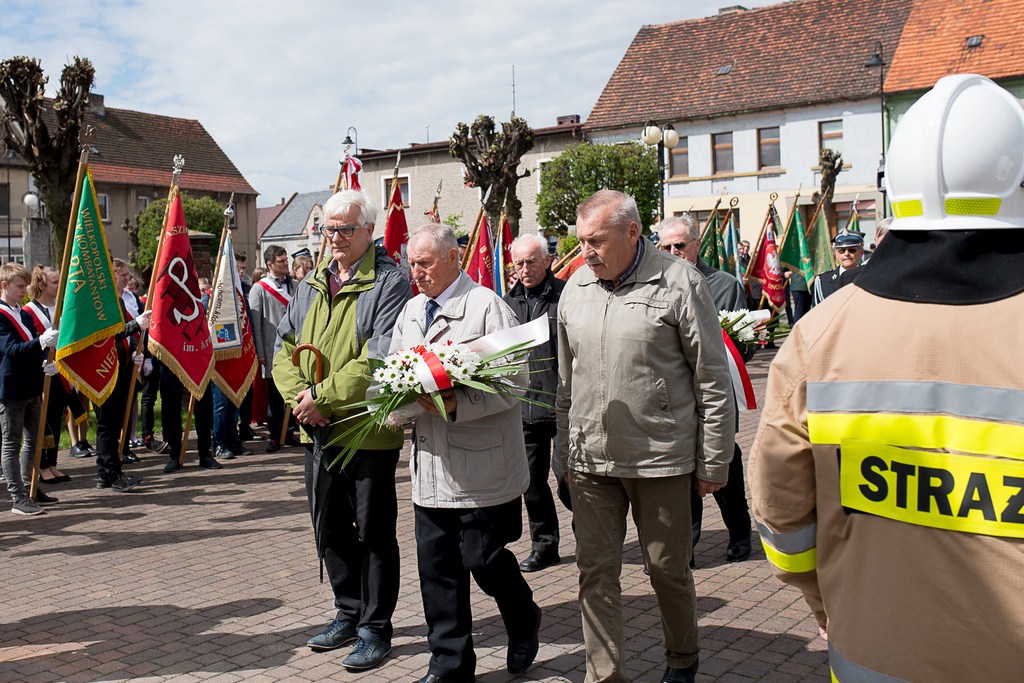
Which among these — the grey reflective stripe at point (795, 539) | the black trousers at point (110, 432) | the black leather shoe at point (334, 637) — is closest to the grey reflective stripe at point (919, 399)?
the grey reflective stripe at point (795, 539)

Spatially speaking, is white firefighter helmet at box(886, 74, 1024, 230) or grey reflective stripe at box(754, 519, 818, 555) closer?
white firefighter helmet at box(886, 74, 1024, 230)

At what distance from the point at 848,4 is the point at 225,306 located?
3842cm

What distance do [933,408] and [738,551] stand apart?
4.57m

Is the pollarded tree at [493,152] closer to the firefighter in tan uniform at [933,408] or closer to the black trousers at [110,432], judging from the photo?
the black trousers at [110,432]

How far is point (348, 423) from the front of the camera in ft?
16.1

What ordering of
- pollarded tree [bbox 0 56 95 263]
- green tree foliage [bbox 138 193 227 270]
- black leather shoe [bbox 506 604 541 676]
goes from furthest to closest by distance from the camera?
green tree foliage [bbox 138 193 227 270]
pollarded tree [bbox 0 56 95 263]
black leather shoe [bbox 506 604 541 676]

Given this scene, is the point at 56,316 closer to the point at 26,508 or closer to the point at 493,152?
the point at 26,508

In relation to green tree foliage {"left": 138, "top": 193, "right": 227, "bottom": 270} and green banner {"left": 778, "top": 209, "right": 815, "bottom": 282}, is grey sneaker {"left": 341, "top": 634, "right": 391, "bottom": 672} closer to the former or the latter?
green banner {"left": 778, "top": 209, "right": 815, "bottom": 282}

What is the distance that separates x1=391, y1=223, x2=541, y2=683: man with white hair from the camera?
4523 millimetres

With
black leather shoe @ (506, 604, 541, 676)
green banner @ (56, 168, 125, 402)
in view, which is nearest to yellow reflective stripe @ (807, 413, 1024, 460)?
black leather shoe @ (506, 604, 541, 676)

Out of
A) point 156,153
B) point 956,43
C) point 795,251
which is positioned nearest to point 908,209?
point 795,251

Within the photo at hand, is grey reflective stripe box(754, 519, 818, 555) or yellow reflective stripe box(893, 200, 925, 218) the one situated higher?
yellow reflective stripe box(893, 200, 925, 218)

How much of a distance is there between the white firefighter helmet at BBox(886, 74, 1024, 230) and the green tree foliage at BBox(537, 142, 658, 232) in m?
33.8

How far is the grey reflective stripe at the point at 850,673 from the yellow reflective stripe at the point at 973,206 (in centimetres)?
101
